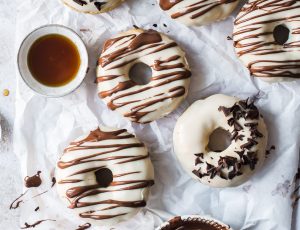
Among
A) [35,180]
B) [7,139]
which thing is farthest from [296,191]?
[7,139]

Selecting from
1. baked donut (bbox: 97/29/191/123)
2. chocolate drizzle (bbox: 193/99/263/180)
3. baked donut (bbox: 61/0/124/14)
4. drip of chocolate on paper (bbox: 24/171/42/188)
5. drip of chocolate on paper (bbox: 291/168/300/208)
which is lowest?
drip of chocolate on paper (bbox: 291/168/300/208)

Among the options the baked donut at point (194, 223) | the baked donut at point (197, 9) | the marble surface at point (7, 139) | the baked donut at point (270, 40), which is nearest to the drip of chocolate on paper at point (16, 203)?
the marble surface at point (7, 139)

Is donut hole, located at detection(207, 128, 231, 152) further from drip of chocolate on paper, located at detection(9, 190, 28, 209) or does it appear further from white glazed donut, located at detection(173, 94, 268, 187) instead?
drip of chocolate on paper, located at detection(9, 190, 28, 209)

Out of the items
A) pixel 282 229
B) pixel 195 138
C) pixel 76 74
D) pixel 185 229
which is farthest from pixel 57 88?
pixel 282 229

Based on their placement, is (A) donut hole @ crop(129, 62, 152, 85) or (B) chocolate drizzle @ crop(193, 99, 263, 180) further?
(A) donut hole @ crop(129, 62, 152, 85)

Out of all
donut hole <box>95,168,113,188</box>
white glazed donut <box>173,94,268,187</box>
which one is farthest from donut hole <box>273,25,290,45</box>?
donut hole <box>95,168,113,188</box>

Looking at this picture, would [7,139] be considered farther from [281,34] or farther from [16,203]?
[281,34]
